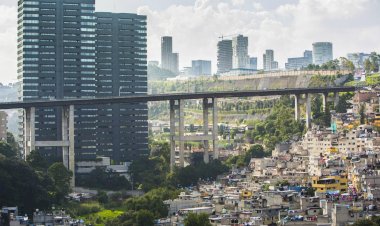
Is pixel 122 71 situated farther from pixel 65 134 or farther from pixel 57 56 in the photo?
pixel 65 134

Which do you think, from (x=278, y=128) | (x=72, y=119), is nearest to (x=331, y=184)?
(x=72, y=119)

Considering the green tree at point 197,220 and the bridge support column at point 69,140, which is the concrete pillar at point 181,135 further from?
the green tree at point 197,220

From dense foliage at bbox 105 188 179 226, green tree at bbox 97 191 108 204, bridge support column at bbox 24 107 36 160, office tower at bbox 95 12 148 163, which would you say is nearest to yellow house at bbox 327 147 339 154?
green tree at bbox 97 191 108 204

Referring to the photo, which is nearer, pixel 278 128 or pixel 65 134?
pixel 65 134

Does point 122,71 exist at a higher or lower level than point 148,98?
higher

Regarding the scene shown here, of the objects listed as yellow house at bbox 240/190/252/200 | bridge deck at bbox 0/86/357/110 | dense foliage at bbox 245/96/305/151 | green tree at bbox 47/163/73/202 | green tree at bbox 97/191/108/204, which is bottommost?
green tree at bbox 97/191/108/204

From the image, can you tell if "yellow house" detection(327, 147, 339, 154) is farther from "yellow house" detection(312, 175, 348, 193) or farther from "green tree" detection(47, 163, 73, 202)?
"green tree" detection(47, 163, 73, 202)
